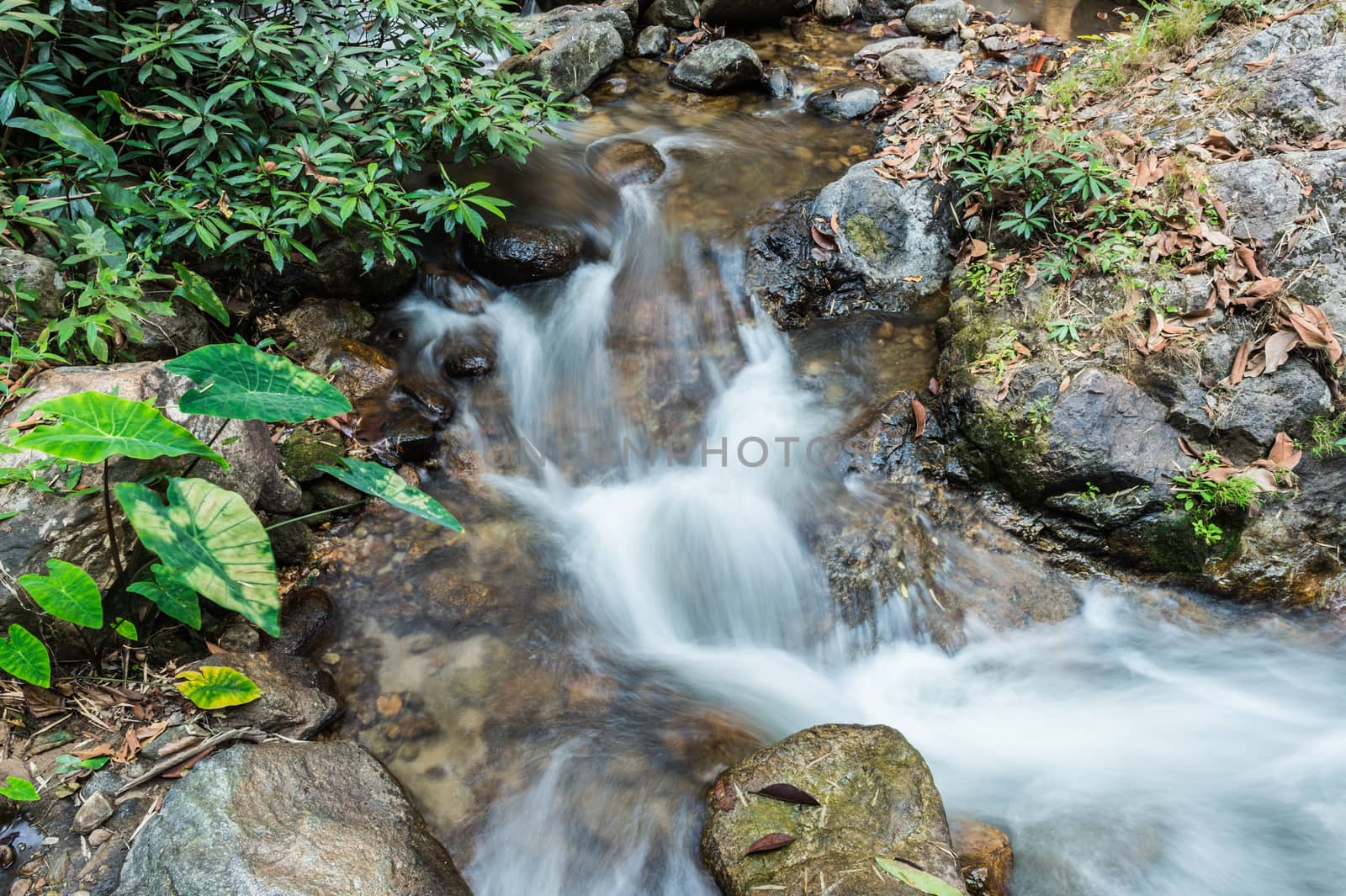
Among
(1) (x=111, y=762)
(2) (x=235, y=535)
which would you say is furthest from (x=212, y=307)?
(1) (x=111, y=762)

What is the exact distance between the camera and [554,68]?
22.7 feet

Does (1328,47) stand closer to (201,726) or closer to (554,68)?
(554,68)

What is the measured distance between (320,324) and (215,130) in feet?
4.28

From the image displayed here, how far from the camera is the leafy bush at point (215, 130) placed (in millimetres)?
3301

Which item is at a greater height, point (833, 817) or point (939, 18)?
point (939, 18)

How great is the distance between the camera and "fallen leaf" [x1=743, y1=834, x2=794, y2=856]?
8.80ft

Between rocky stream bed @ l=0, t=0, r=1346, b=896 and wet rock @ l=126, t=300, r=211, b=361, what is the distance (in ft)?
0.16

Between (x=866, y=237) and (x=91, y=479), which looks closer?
(x=91, y=479)

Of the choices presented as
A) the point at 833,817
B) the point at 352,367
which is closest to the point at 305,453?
the point at 352,367

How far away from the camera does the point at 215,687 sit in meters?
2.76

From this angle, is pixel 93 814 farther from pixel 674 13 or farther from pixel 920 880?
pixel 674 13

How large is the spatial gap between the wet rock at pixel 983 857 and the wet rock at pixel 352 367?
396cm

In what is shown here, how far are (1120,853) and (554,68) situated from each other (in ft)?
23.9

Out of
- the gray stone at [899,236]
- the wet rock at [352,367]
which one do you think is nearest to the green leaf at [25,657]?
the wet rock at [352,367]
